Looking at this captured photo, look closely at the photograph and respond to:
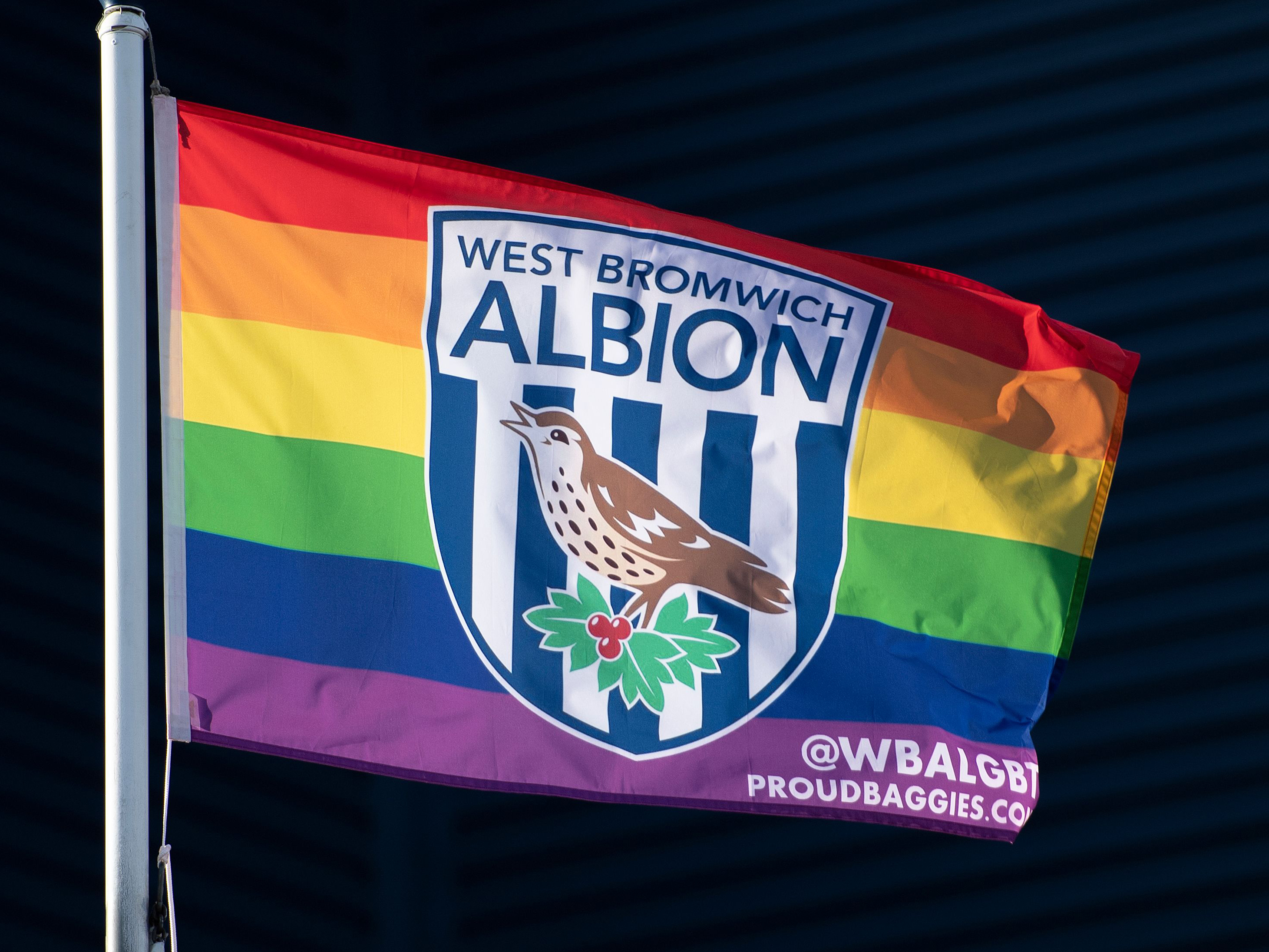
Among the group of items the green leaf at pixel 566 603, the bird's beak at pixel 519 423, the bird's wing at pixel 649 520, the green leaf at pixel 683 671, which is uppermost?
the bird's beak at pixel 519 423

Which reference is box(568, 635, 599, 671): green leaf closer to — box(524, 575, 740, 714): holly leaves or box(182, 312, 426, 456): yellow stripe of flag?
box(524, 575, 740, 714): holly leaves

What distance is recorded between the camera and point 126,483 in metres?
2.46

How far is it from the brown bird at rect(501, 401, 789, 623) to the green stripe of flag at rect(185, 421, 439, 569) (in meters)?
0.25

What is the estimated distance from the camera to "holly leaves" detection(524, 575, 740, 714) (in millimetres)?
2824

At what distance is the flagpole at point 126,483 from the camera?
7.73ft

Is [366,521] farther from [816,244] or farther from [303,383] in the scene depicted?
[816,244]

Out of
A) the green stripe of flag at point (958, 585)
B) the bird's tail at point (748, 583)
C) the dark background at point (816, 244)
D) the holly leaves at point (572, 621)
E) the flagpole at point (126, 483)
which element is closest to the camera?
the flagpole at point (126, 483)

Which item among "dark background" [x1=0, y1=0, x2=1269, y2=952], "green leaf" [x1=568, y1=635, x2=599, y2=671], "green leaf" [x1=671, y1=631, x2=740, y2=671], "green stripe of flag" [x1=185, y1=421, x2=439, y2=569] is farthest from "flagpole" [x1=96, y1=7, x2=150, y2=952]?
"dark background" [x1=0, y1=0, x2=1269, y2=952]

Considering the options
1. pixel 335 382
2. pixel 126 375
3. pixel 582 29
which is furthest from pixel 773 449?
pixel 582 29

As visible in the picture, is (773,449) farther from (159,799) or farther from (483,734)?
(159,799)

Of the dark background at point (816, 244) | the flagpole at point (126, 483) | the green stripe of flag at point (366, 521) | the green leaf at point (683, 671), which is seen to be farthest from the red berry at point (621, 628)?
the dark background at point (816, 244)

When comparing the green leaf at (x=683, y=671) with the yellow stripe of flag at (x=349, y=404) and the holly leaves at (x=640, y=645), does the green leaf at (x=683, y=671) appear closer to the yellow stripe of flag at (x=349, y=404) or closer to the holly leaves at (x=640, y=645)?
the holly leaves at (x=640, y=645)

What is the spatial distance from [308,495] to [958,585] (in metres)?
1.42

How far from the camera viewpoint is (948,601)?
3150 millimetres
